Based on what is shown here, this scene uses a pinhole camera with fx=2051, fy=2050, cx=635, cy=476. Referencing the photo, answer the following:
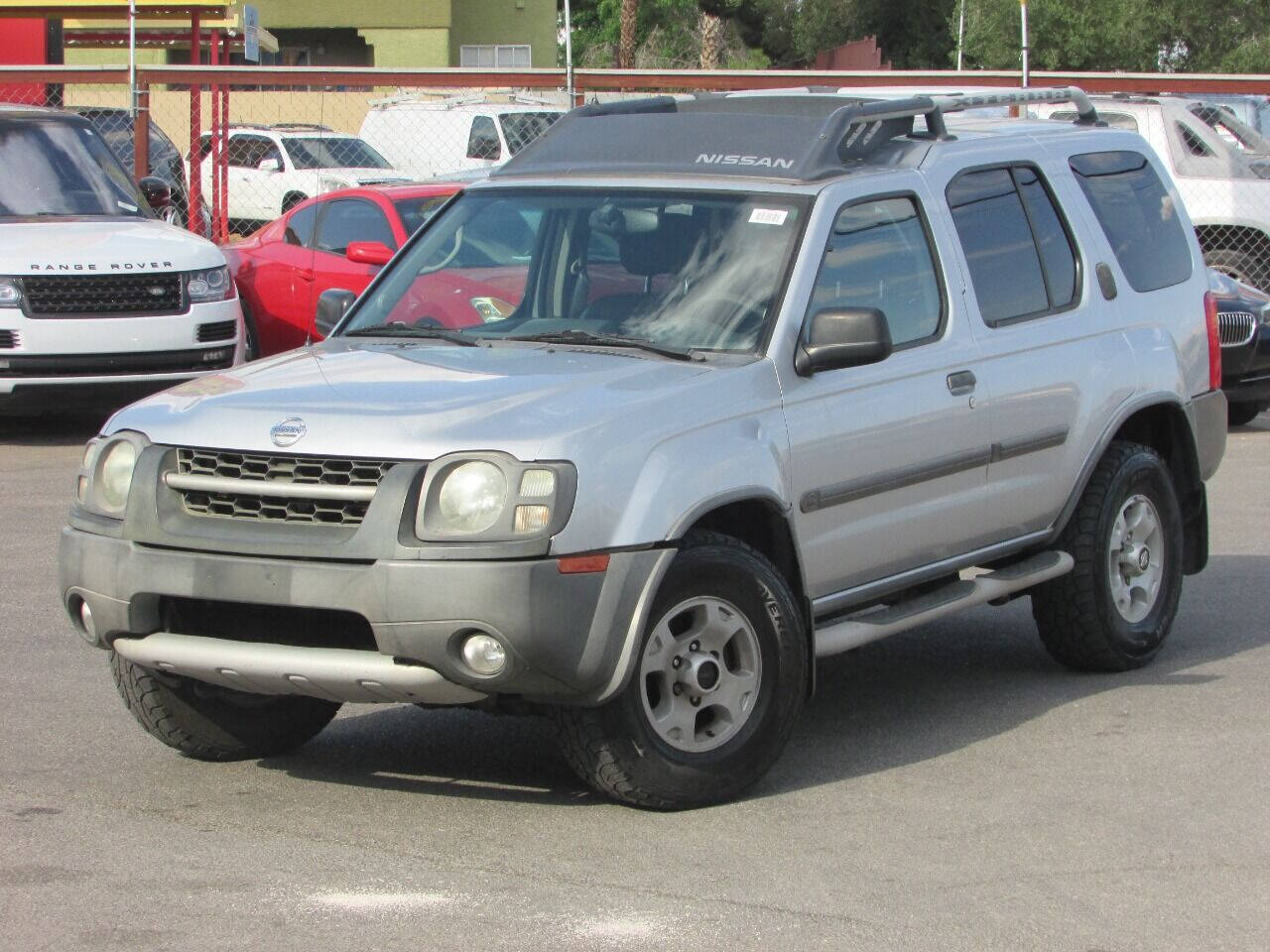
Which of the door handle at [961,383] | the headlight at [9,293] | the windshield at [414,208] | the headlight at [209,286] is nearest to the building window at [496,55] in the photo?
the windshield at [414,208]

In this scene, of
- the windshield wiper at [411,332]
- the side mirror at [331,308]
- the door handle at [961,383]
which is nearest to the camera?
the windshield wiper at [411,332]

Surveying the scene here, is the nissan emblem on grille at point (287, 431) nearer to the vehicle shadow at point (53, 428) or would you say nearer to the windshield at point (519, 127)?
the vehicle shadow at point (53, 428)

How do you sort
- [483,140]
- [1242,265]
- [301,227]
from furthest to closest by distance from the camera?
[483,140] < [1242,265] < [301,227]

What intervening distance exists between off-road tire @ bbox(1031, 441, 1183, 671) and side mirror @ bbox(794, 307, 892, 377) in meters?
1.69

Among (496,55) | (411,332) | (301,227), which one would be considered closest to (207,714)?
(411,332)

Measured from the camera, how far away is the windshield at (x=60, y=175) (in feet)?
44.9

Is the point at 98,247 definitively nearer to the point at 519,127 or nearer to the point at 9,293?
the point at 9,293

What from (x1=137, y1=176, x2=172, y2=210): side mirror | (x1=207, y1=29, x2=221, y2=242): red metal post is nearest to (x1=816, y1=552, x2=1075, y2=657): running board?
(x1=137, y1=176, x2=172, y2=210): side mirror

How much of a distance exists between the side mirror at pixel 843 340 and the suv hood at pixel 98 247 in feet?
26.0

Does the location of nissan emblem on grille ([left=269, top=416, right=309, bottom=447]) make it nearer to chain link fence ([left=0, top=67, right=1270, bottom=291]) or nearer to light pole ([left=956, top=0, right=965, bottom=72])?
chain link fence ([left=0, top=67, right=1270, bottom=291])

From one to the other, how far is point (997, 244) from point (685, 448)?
2.04 m

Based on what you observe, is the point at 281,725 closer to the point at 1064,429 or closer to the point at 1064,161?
the point at 1064,429

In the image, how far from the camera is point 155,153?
80.7 feet

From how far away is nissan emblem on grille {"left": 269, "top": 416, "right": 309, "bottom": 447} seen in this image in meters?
5.30
